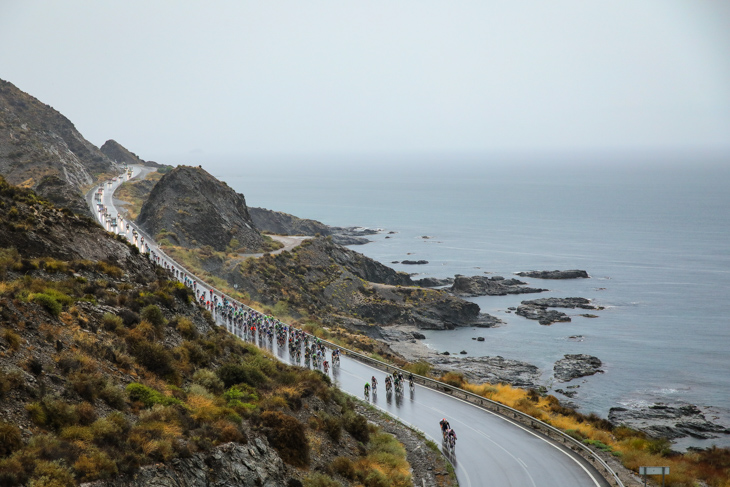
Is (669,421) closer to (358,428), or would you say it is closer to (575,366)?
(575,366)

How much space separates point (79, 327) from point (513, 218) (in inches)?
6609

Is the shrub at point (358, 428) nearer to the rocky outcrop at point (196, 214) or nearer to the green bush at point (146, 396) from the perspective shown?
the green bush at point (146, 396)

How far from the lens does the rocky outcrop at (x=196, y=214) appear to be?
71.9 m

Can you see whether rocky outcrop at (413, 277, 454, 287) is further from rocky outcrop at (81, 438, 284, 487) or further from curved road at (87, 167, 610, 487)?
rocky outcrop at (81, 438, 284, 487)

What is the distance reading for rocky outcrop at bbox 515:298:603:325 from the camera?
2862 inches

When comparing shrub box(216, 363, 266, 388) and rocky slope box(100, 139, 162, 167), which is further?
rocky slope box(100, 139, 162, 167)

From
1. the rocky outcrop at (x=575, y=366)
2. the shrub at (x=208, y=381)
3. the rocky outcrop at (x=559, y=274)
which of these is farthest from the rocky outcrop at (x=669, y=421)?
the rocky outcrop at (x=559, y=274)

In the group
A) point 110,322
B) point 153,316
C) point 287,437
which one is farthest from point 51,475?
point 153,316

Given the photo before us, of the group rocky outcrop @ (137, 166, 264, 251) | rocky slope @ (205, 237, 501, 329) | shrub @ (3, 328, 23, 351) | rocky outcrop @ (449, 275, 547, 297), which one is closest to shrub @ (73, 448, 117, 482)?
shrub @ (3, 328, 23, 351)

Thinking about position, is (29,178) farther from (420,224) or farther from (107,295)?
(420,224)

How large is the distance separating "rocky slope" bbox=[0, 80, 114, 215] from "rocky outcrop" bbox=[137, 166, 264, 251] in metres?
9.30

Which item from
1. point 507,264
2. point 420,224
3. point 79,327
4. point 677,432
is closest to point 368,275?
point 507,264

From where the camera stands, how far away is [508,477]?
21.8 metres

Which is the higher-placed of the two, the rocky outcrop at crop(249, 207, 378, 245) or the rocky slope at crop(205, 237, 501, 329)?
the rocky outcrop at crop(249, 207, 378, 245)
